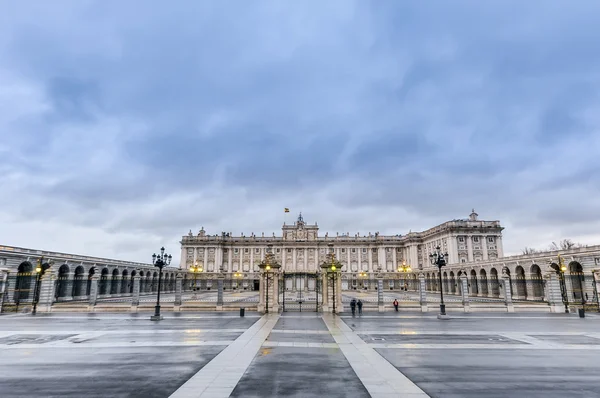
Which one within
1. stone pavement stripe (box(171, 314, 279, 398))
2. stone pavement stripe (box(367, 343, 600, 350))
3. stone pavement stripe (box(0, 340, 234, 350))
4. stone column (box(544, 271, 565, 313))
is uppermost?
stone column (box(544, 271, 565, 313))

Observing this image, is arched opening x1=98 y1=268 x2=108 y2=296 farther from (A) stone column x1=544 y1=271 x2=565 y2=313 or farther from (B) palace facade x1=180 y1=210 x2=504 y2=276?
(A) stone column x1=544 y1=271 x2=565 y2=313

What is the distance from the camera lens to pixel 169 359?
47.3 feet

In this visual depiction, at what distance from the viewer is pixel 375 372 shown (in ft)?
40.8

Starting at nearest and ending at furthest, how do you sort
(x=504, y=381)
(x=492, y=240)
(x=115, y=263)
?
(x=504, y=381), (x=115, y=263), (x=492, y=240)

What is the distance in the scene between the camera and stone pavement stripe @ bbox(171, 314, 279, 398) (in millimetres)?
10172

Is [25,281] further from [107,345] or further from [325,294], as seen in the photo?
[107,345]

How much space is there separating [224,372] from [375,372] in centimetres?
504

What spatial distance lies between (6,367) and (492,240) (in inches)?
3837

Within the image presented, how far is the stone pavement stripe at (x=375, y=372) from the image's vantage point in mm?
10336

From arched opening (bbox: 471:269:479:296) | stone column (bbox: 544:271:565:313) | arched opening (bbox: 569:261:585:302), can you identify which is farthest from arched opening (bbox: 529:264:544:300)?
stone column (bbox: 544:271:565:313)

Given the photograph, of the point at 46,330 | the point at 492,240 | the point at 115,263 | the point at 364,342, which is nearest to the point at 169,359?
the point at 364,342

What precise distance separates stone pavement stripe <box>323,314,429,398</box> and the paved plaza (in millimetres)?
34

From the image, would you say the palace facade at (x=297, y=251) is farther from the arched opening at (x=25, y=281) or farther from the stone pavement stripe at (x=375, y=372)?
the stone pavement stripe at (x=375, y=372)

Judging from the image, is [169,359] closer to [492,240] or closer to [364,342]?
[364,342]
